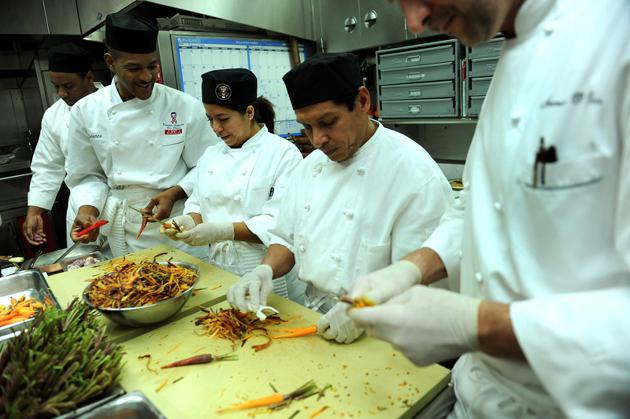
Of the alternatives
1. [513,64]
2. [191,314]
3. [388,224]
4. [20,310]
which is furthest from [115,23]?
[513,64]

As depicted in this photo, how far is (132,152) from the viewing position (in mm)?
2770

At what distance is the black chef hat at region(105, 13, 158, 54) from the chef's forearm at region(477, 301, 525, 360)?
7.89ft

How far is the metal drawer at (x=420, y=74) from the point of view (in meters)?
3.14

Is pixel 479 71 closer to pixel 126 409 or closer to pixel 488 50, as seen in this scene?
pixel 488 50

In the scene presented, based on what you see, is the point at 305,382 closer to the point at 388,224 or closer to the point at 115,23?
the point at 388,224

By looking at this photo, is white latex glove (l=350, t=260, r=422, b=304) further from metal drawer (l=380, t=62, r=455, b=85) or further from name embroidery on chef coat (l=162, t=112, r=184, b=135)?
metal drawer (l=380, t=62, r=455, b=85)

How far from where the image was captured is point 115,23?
246cm

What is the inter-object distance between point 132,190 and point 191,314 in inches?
57.9

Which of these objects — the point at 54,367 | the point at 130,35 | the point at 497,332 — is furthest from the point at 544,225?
the point at 130,35

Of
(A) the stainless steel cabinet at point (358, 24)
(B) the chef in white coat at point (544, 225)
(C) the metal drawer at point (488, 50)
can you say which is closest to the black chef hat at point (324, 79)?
(B) the chef in white coat at point (544, 225)

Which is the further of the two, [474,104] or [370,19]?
[370,19]

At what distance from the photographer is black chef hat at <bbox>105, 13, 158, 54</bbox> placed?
241 cm

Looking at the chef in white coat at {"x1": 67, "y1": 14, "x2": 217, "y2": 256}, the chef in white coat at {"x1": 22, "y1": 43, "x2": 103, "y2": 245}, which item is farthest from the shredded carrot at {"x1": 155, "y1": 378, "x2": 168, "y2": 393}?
the chef in white coat at {"x1": 22, "y1": 43, "x2": 103, "y2": 245}

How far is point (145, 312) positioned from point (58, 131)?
2918 millimetres
